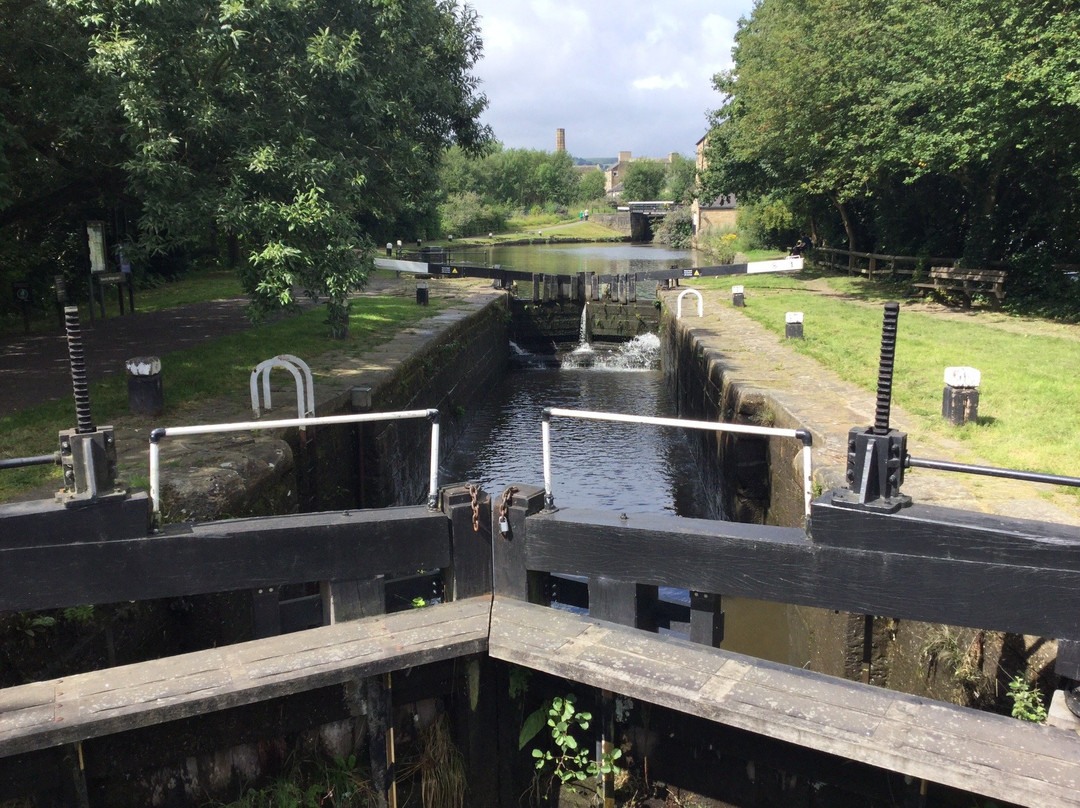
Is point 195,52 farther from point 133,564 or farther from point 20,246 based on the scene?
point 20,246

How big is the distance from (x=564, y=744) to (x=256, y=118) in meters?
5.71

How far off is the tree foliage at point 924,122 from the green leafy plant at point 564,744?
10.1m

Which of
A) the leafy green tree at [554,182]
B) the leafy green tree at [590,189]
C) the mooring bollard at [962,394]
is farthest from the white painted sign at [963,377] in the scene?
the leafy green tree at [590,189]

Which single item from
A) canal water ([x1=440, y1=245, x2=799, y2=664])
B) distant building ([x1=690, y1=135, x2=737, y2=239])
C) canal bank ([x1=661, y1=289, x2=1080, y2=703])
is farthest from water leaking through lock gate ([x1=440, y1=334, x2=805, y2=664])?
distant building ([x1=690, y1=135, x2=737, y2=239])

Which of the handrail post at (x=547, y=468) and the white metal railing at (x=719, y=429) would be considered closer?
the white metal railing at (x=719, y=429)

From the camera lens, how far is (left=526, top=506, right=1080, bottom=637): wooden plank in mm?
3076

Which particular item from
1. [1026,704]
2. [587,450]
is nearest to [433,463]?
[1026,704]

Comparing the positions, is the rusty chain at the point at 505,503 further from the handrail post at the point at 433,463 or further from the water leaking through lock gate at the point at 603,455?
the water leaking through lock gate at the point at 603,455

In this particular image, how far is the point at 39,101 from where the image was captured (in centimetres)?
764

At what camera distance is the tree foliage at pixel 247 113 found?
21.3 feet

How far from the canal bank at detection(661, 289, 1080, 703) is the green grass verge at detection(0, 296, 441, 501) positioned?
4.48 meters

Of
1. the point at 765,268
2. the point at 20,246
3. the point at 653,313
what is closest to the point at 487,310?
the point at 653,313

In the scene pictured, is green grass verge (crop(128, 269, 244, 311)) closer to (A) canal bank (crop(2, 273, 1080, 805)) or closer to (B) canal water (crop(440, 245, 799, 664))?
(A) canal bank (crop(2, 273, 1080, 805))

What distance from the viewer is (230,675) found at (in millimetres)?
3232
